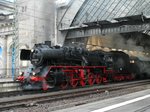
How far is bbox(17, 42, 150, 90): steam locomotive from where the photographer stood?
22.5m

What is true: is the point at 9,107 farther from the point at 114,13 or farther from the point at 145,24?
the point at 114,13

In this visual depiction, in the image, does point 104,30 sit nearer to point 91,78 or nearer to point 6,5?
point 91,78

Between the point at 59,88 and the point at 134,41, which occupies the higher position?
the point at 134,41

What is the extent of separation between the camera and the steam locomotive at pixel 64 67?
2248 cm

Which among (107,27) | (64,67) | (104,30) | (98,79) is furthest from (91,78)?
(104,30)

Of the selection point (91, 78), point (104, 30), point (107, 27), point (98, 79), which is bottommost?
point (98, 79)

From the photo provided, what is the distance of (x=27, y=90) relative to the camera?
23.1 meters

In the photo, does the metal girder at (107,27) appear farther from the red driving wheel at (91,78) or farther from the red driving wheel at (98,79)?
the red driving wheel at (91,78)

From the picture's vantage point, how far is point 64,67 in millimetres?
24016

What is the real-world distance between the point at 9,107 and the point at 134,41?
3801 cm

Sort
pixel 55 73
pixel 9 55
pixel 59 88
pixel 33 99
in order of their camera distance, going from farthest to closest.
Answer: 1. pixel 9 55
2. pixel 59 88
3. pixel 55 73
4. pixel 33 99

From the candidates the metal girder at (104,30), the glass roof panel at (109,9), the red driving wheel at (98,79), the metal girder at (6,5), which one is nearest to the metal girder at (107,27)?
the metal girder at (104,30)

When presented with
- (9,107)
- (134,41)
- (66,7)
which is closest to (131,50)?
(134,41)

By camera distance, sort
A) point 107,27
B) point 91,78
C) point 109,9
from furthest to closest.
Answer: point 109,9, point 107,27, point 91,78
